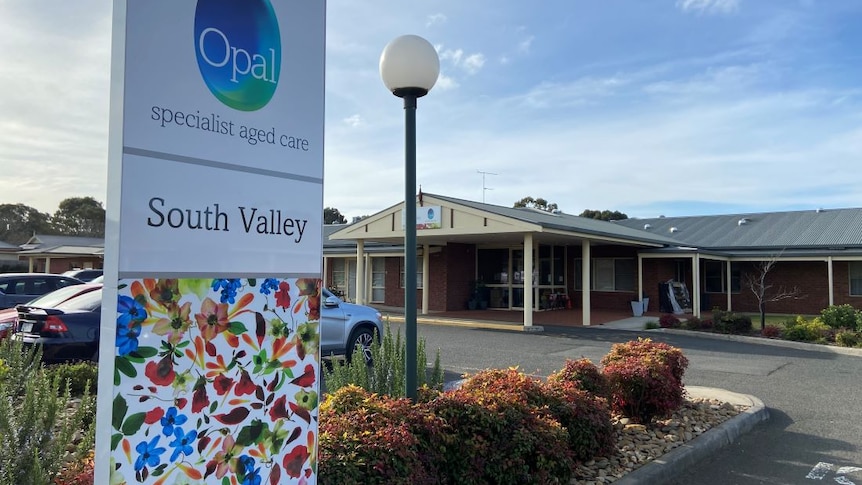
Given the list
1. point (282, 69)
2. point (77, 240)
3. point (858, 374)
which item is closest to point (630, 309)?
point (858, 374)

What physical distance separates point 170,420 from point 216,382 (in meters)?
0.23

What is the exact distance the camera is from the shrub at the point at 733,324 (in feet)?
53.7

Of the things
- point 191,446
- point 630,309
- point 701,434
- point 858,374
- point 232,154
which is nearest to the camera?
point 191,446

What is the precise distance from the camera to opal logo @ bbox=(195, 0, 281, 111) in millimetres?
2578

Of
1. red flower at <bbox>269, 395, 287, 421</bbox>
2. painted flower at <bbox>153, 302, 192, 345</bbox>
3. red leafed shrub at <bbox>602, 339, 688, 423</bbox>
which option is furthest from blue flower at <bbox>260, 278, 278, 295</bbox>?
red leafed shrub at <bbox>602, 339, 688, 423</bbox>

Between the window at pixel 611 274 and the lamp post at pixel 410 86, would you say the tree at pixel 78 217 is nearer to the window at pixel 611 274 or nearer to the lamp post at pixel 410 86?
the window at pixel 611 274

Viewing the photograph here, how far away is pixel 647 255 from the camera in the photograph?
928 inches

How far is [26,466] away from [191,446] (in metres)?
1.24

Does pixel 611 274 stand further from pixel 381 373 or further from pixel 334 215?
pixel 334 215

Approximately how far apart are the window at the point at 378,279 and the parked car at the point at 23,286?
14133mm

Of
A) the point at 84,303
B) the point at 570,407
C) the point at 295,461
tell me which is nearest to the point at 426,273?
the point at 84,303

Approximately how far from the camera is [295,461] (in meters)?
2.89

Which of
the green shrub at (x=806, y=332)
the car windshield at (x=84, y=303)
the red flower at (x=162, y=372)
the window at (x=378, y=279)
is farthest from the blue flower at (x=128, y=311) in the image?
the window at (x=378, y=279)

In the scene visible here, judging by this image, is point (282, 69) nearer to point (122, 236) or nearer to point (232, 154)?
point (232, 154)
